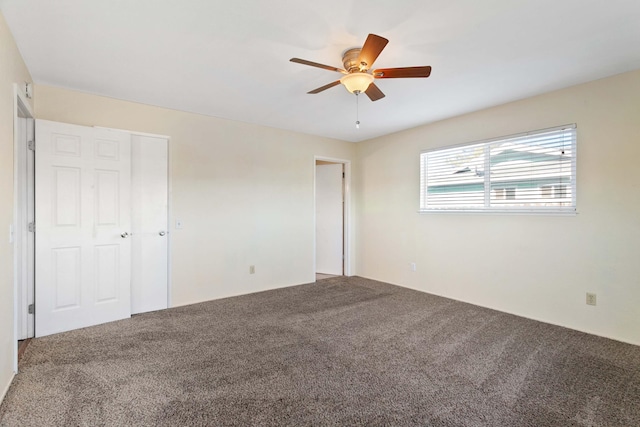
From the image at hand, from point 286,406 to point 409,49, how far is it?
2653mm

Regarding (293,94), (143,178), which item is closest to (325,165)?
(293,94)

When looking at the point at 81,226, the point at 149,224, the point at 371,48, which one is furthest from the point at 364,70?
the point at 81,226

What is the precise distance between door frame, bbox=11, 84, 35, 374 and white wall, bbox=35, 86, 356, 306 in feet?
1.55

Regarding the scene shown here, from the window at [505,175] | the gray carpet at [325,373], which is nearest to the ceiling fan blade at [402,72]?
the window at [505,175]

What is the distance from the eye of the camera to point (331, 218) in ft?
18.6

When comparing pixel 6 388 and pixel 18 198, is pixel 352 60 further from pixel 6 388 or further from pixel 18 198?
pixel 6 388

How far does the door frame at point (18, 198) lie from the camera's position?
7.25 feet

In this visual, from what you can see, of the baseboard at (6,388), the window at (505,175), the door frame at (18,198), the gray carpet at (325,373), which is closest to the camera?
the gray carpet at (325,373)

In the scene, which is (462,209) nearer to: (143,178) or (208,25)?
(208,25)

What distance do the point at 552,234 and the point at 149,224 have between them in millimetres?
4508

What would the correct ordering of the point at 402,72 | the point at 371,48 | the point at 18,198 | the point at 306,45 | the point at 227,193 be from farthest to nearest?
the point at 227,193
the point at 18,198
the point at 306,45
the point at 402,72
the point at 371,48

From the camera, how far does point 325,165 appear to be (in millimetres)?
5723

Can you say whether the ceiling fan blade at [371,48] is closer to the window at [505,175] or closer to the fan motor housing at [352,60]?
the fan motor housing at [352,60]

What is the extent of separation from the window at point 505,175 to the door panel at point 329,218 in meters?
1.64
